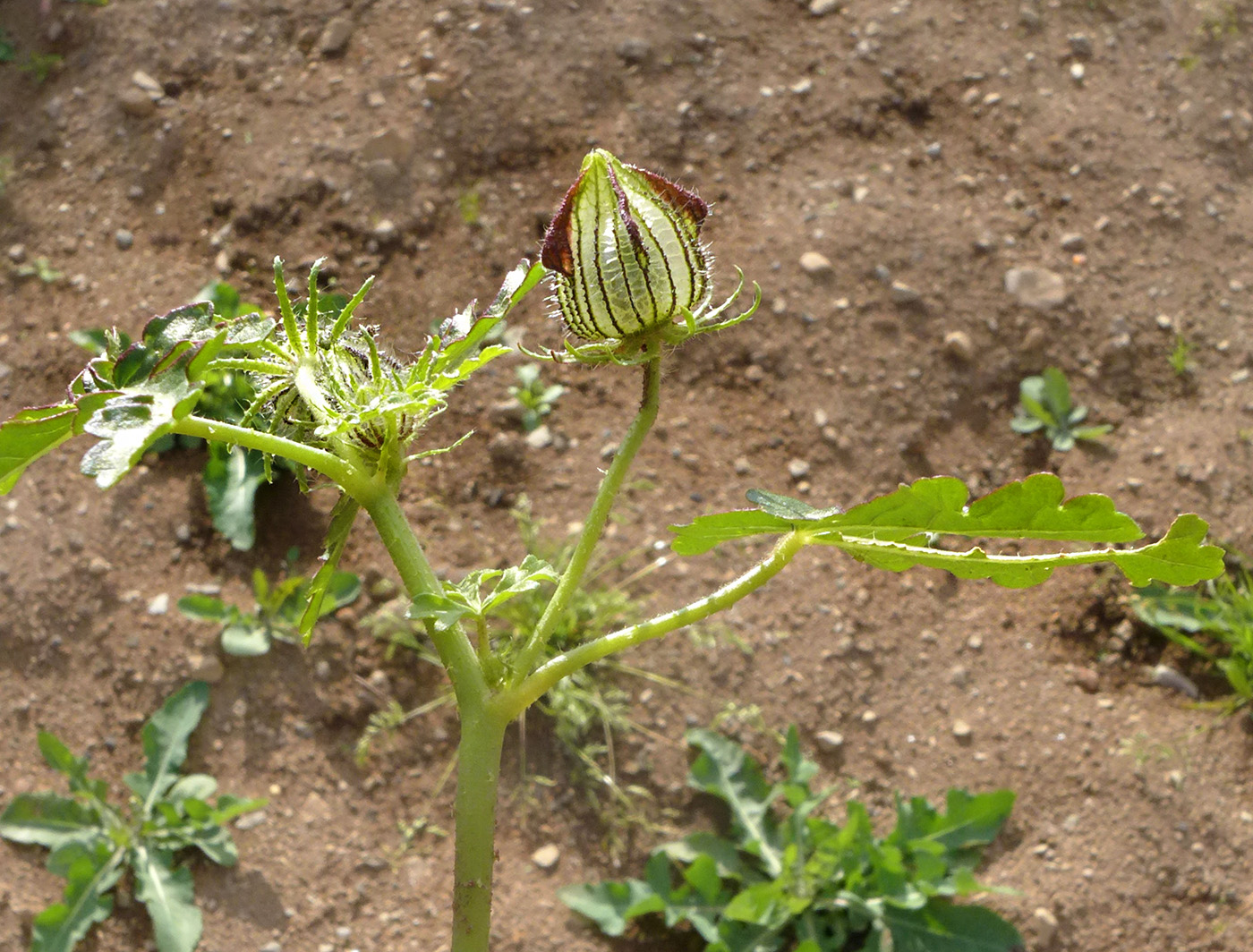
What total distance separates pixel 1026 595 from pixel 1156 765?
0.47m

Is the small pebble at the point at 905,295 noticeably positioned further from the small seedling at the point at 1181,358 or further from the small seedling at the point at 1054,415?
the small seedling at the point at 1181,358

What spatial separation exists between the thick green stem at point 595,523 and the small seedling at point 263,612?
140 centimetres

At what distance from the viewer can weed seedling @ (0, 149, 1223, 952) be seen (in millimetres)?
1011

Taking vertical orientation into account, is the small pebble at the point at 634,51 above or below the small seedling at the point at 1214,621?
above

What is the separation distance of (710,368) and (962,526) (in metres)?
1.91

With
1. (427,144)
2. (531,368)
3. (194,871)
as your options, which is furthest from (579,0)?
(194,871)

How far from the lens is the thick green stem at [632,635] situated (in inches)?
40.7

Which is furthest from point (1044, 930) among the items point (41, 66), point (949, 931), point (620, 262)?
point (41, 66)

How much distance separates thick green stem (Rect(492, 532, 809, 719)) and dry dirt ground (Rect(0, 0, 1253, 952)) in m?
1.41

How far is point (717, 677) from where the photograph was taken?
2.53 meters

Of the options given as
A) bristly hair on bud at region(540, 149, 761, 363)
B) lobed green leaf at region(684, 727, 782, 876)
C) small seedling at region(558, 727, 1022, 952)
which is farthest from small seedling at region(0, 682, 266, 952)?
bristly hair on bud at region(540, 149, 761, 363)

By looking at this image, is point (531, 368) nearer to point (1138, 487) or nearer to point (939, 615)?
point (939, 615)

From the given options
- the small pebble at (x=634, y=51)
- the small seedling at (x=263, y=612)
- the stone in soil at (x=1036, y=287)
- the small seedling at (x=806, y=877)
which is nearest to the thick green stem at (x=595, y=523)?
the small seedling at (x=806, y=877)

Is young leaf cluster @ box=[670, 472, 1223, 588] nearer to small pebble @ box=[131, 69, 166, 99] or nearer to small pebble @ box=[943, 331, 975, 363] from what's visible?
small pebble @ box=[943, 331, 975, 363]
